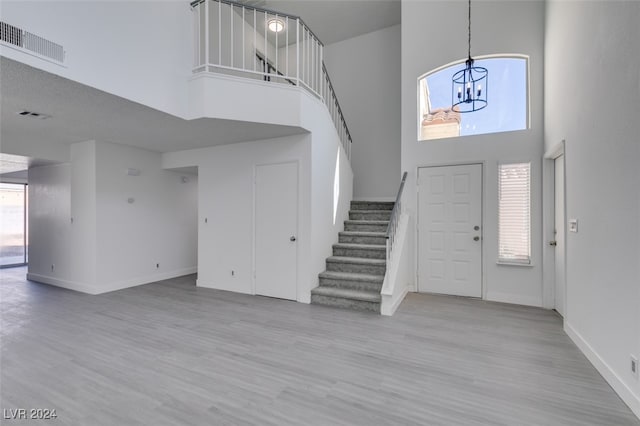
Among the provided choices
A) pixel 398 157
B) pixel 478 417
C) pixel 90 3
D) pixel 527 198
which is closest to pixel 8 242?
pixel 90 3

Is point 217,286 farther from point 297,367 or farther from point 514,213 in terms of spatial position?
point 514,213

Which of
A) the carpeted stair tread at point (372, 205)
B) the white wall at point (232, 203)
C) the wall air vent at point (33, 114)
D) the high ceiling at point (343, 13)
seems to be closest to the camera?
the wall air vent at point (33, 114)

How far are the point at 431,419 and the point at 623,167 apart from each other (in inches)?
92.5

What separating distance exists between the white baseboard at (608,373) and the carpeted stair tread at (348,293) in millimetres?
2088

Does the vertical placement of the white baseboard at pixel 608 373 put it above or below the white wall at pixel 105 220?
below

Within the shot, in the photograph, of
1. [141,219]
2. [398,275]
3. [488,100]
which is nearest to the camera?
[398,275]

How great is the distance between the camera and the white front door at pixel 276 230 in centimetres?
467

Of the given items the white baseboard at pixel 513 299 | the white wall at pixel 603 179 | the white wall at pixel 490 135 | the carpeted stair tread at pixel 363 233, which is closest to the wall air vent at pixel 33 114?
the carpeted stair tread at pixel 363 233

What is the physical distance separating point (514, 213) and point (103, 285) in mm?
6694

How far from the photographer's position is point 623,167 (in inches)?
90.1

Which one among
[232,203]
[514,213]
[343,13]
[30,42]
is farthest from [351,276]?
[343,13]

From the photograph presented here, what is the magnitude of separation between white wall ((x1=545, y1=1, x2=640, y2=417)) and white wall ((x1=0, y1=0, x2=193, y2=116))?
4.33 m

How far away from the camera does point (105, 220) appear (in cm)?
512

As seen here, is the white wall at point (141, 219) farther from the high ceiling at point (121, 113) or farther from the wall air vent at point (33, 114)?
the wall air vent at point (33, 114)
